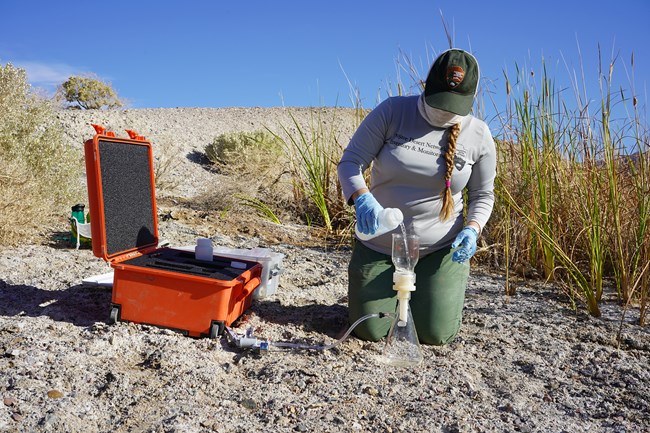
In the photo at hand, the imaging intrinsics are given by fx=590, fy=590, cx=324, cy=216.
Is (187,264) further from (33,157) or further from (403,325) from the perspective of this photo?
(33,157)

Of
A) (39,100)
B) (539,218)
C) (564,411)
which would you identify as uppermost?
(39,100)

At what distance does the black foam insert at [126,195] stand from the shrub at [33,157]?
1.69 metres

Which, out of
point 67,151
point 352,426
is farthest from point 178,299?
point 67,151

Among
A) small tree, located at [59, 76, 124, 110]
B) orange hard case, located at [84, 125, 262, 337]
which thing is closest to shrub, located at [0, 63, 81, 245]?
orange hard case, located at [84, 125, 262, 337]

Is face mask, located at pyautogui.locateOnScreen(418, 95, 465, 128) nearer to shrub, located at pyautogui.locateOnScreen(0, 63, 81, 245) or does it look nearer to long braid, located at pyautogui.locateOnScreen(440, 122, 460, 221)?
long braid, located at pyautogui.locateOnScreen(440, 122, 460, 221)

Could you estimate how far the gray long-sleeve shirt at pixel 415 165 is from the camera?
8.71 feet

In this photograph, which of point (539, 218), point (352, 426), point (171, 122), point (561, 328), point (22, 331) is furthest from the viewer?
point (171, 122)

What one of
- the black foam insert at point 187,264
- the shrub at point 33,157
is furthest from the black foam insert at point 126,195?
the shrub at point 33,157

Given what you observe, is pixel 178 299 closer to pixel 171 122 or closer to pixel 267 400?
pixel 267 400

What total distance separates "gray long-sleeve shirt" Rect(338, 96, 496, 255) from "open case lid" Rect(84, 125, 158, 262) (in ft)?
3.48

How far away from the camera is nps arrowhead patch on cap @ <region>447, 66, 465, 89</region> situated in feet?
8.06

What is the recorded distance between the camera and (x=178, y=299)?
2.61m

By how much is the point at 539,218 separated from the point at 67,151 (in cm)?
430

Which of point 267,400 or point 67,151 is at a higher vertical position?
point 67,151
